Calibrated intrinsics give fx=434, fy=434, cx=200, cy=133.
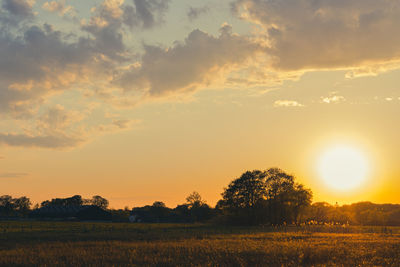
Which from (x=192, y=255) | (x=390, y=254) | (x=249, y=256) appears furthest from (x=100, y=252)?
(x=390, y=254)

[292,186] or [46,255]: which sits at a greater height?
[292,186]

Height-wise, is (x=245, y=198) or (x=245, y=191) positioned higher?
(x=245, y=191)

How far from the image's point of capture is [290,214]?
4365 inches

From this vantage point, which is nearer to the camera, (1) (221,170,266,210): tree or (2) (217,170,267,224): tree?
(2) (217,170,267,224): tree

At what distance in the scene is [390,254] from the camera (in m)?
27.4

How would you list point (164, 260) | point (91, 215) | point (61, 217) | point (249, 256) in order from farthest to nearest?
point (61, 217), point (91, 215), point (249, 256), point (164, 260)

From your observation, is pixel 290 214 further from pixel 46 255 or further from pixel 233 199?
pixel 46 255

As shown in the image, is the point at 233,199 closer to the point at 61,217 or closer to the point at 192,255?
the point at 61,217

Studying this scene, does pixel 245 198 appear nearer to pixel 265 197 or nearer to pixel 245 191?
pixel 245 191

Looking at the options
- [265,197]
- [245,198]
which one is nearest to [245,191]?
[245,198]

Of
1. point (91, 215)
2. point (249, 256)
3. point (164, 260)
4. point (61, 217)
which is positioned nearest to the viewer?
point (164, 260)

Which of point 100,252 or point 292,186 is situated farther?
point 292,186

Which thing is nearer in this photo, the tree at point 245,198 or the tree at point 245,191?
the tree at point 245,198

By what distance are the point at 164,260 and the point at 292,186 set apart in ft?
307
